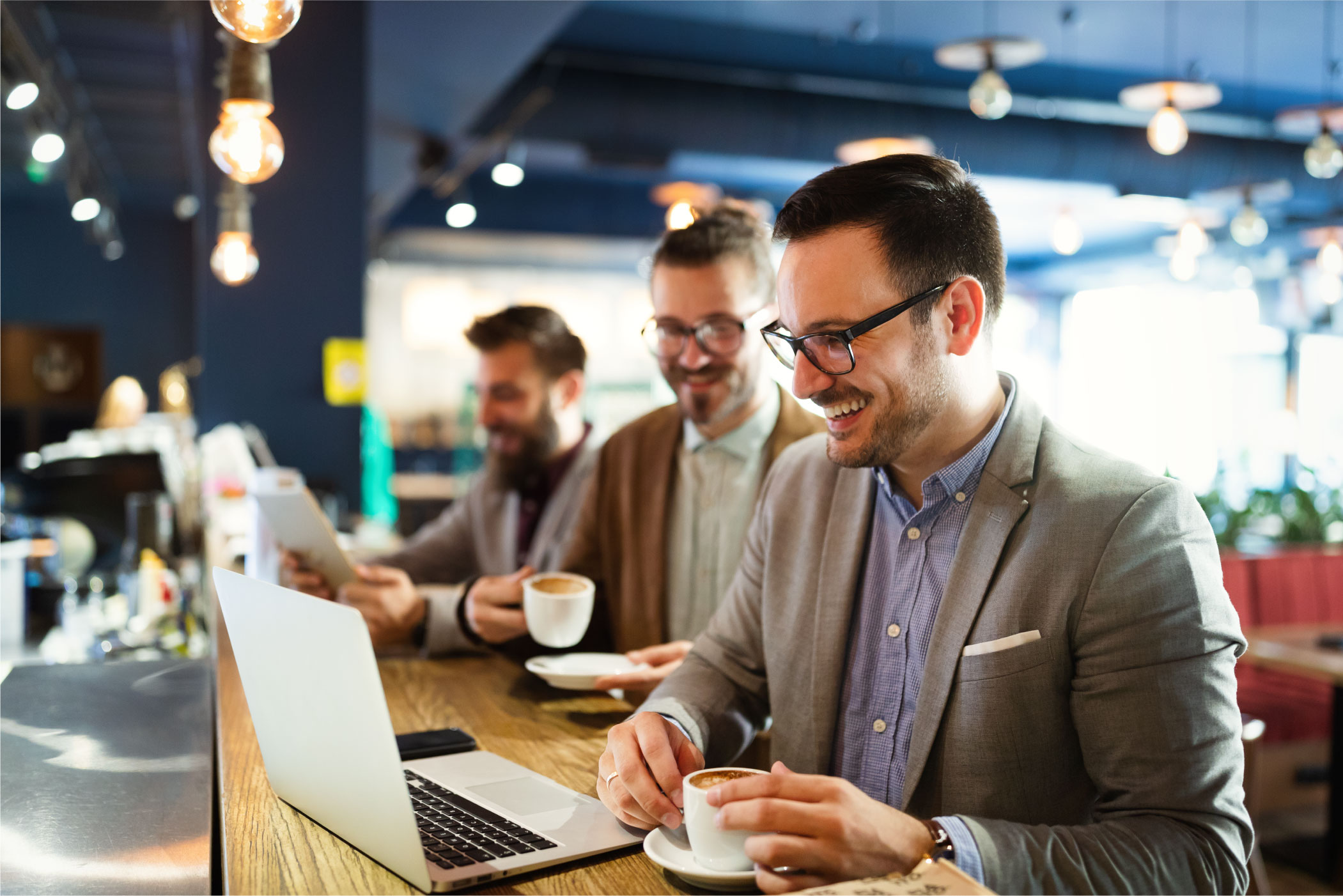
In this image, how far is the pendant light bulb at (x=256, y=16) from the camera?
1788 mm

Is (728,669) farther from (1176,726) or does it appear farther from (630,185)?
(630,185)

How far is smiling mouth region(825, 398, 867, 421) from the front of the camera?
1.46 m

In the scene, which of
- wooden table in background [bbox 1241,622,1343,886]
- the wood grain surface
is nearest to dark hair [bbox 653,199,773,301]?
the wood grain surface

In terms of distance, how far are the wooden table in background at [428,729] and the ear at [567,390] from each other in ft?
3.86

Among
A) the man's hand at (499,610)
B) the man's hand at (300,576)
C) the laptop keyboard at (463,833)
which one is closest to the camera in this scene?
the laptop keyboard at (463,833)

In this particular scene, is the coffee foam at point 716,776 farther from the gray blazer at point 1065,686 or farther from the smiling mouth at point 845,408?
the smiling mouth at point 845,408

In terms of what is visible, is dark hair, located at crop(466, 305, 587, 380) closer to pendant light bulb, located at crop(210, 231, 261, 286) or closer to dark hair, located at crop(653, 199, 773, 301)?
dark hair, located at crop(653, 199, 773, 301)

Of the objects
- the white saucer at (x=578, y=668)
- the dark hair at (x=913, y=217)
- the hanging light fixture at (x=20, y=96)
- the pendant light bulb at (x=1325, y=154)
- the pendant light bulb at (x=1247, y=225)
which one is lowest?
the white saucer at (x=578, y=668)

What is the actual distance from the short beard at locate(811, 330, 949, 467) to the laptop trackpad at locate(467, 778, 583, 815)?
1.88ft

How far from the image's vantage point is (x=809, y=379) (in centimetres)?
146

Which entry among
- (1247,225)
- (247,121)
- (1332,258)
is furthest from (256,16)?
(1332,258)

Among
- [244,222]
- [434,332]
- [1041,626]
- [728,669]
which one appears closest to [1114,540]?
[1041,626]

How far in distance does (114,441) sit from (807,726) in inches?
283

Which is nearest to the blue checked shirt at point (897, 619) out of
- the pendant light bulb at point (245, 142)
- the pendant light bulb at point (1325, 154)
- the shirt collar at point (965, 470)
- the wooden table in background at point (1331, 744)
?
the shirt collar at point (965, 470)
